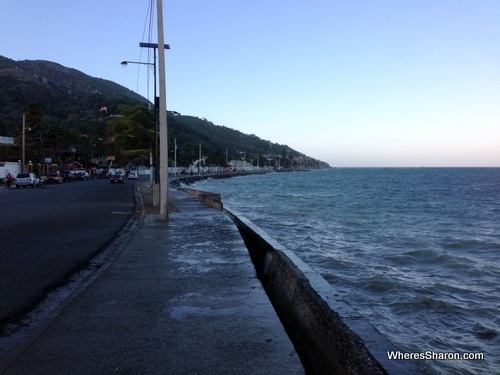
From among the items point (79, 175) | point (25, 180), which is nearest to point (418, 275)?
point (25, 180)

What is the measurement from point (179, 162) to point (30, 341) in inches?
5320

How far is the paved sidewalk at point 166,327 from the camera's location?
4430 millimetres

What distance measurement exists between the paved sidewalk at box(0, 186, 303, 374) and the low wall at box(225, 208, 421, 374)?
0.46 meters

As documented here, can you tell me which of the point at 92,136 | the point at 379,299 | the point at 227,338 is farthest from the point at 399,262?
the point at 92,136

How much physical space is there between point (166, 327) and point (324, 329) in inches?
66.2

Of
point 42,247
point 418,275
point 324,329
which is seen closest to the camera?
point 324,329

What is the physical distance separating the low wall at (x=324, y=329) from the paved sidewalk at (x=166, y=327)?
46 cm

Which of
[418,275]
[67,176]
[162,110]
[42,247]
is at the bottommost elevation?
[418,275]

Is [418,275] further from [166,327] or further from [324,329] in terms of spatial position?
[166,327]

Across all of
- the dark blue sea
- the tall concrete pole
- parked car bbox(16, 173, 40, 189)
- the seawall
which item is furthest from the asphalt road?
parked car bbox(16, 173, 40, 189)

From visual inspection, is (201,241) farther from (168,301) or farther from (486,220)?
(486,220)

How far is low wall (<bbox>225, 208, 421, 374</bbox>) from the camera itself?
4.52 m

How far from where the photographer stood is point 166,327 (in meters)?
5.43

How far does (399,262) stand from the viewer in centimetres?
1323
